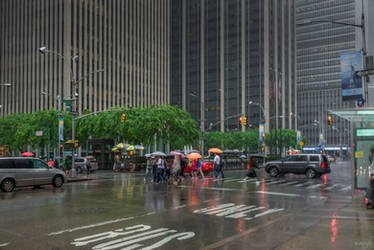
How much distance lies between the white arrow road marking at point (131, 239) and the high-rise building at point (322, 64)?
476 ft

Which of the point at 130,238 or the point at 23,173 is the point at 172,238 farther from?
the point at 23,173

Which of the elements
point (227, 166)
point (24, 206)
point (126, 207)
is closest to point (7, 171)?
point (24, 206)

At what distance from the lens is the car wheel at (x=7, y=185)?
778 inches

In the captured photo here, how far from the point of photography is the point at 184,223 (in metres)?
10.4

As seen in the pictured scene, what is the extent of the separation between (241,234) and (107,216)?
464cm

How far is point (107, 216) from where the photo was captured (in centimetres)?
1170

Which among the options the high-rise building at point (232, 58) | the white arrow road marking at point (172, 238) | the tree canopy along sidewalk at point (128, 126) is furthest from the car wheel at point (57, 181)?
the high-rise building at point (232, 58)

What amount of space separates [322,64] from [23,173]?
5990 inches

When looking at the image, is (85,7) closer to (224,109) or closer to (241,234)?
(224,109)

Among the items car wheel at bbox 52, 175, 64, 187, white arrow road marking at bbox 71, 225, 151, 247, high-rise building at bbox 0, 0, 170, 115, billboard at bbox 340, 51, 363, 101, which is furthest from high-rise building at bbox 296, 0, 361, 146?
white arrow road marking at bbox 71, 225, 151, 247

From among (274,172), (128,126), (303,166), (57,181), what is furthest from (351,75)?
(128,126)

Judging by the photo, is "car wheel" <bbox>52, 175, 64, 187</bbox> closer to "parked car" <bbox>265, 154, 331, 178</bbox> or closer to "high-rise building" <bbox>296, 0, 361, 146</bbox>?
"parked car" <bbox>265, 154, 331, 178</bbox>

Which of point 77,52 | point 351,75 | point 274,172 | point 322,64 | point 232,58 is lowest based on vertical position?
point 274,172

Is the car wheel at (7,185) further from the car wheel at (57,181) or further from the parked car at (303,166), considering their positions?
the parked car at (303,166)
